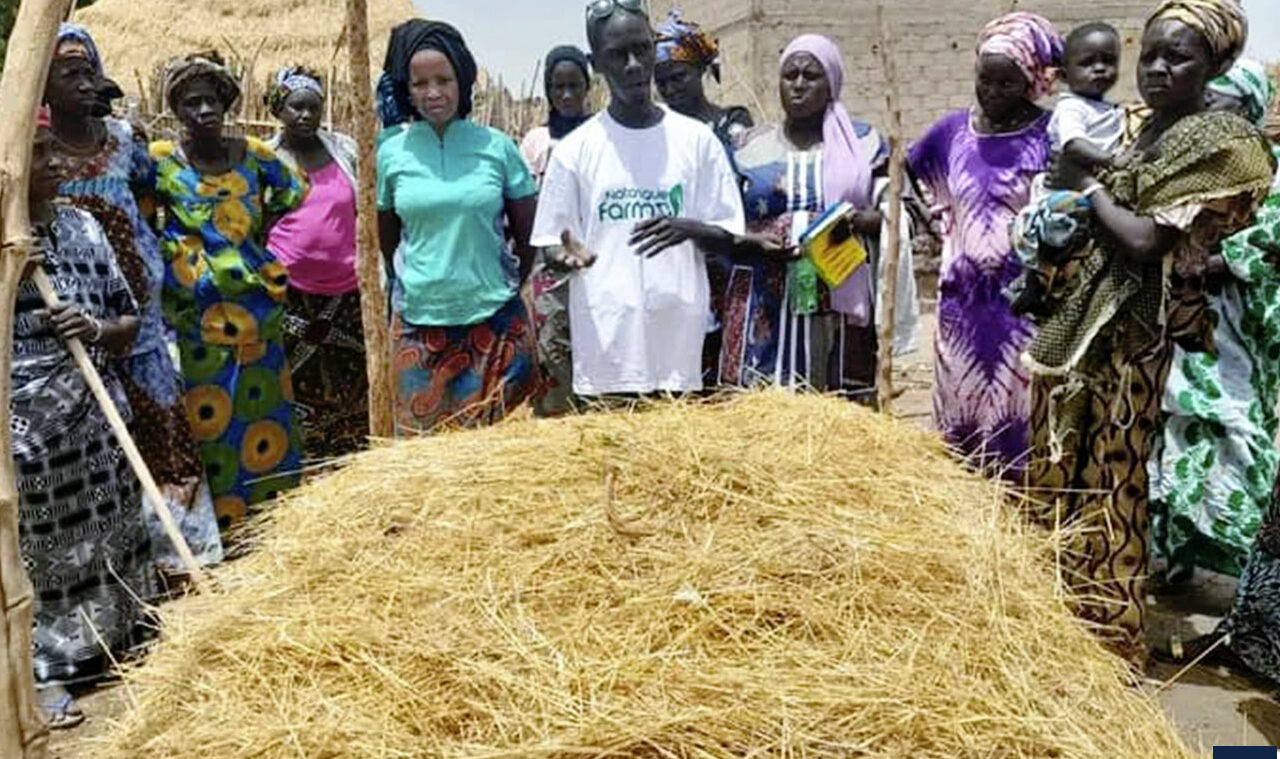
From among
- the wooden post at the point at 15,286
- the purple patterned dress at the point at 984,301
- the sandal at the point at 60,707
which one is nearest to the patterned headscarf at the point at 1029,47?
the purple patterned dress at the point at 984,301

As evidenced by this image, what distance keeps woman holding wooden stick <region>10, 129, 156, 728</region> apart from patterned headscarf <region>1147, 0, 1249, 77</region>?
2.91m

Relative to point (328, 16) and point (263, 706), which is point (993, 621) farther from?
point (328, 16)

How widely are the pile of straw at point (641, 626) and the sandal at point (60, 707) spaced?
137 centimetres

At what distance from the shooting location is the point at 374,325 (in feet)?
11.3

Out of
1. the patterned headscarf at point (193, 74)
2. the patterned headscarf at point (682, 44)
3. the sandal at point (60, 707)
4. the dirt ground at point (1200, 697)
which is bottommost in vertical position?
the dirt ground at point (1200, 697)

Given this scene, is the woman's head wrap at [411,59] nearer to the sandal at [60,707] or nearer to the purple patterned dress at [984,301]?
the purple patterned dress at [984,301]

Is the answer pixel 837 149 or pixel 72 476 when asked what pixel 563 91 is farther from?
pixel 72 476

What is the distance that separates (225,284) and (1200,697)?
3406mm

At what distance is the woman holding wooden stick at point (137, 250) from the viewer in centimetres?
361

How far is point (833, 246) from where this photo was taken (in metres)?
3.91

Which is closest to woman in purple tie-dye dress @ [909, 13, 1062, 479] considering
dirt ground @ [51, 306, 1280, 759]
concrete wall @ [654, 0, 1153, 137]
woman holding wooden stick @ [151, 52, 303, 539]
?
dirt ground @ [51, 306, 1280, 759]

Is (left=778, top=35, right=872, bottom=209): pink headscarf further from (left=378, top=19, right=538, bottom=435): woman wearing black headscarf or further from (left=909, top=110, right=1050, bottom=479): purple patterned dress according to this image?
(left=378, top=19, right=538, bottom=435): woman wearing black headscarf

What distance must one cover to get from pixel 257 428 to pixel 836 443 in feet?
8.67

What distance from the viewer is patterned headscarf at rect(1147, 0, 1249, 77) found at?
286 centimetres
